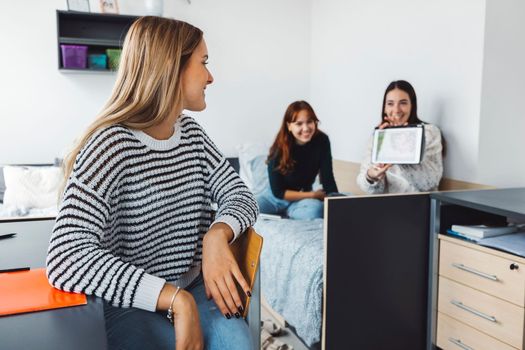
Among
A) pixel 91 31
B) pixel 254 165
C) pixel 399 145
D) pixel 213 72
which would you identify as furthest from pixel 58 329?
pixel 213 72

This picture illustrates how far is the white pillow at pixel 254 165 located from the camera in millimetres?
3430

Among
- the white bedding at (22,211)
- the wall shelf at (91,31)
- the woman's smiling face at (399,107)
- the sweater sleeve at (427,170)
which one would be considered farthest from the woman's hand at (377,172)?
the wall shelf at (91,31)

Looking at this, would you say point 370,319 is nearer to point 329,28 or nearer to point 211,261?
point 211,261

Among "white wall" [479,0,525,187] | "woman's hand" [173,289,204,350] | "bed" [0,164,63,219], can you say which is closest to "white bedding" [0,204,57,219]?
"bed" [0,164,63,219]

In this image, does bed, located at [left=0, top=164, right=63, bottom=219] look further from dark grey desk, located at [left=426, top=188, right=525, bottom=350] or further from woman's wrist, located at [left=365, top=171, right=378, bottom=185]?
dark grey desk, located at [left=426, top=188, right=525, bottom=350]

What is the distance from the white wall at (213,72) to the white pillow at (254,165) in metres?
0.13

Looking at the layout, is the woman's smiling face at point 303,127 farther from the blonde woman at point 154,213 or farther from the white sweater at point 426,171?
the blonde woman at point 154,213

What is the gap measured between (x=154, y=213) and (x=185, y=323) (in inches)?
A: 10.1

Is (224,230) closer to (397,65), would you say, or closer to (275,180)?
Answer: (275,180)

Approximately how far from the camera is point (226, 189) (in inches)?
48.0

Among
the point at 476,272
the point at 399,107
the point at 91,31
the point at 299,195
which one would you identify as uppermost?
the point at 91,31

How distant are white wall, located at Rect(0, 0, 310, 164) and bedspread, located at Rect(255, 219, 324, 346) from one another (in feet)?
4.42

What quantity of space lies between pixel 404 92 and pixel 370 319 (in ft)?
3.81

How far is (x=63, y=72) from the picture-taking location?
3.48 meters
